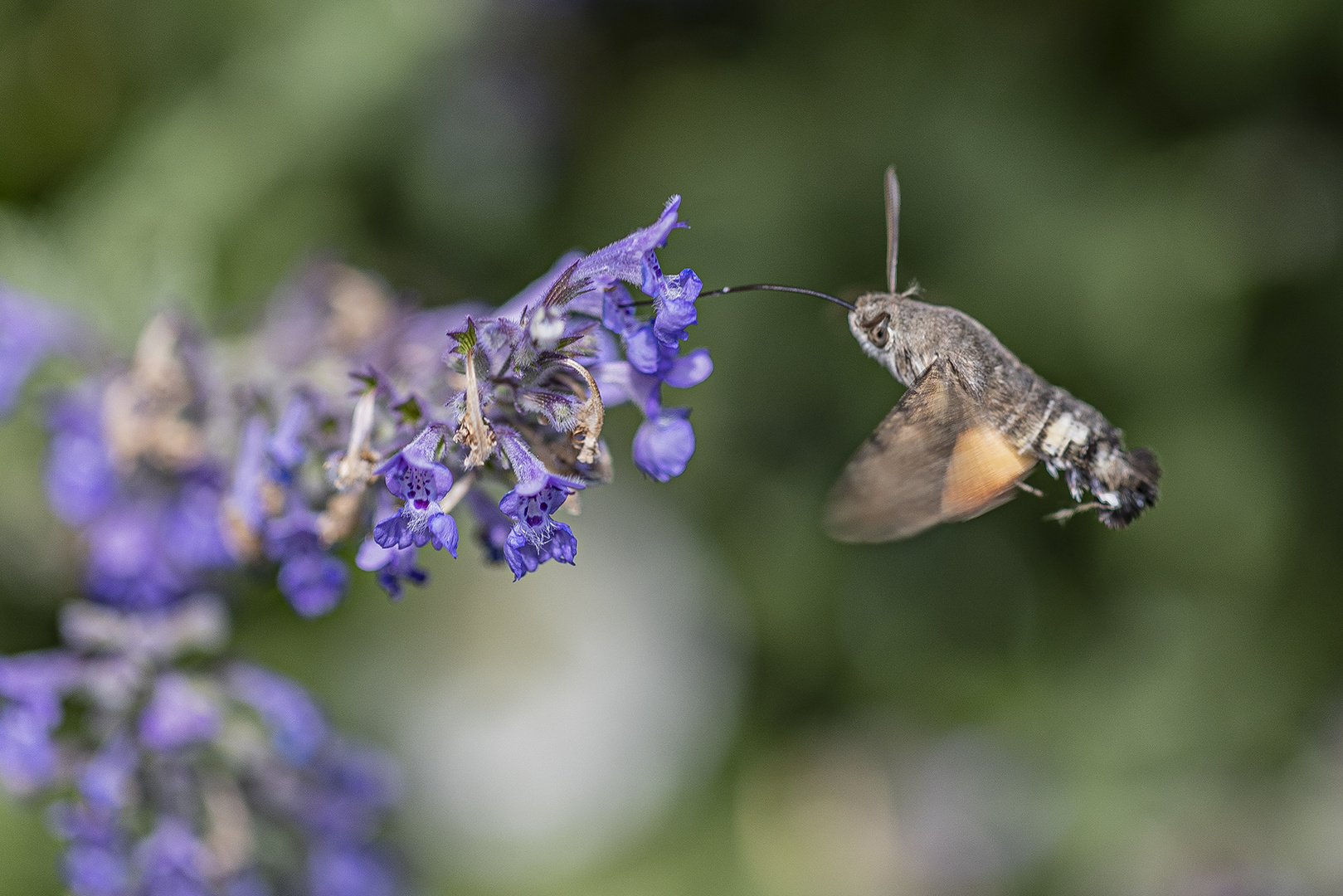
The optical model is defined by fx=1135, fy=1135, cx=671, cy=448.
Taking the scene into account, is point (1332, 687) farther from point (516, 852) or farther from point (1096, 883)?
point (516, 852)

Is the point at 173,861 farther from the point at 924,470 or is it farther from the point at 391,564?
the point at 924,470

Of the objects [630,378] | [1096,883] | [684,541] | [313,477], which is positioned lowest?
[1096,883]

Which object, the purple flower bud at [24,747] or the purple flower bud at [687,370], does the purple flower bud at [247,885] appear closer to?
the purple flower bud at [24,747]

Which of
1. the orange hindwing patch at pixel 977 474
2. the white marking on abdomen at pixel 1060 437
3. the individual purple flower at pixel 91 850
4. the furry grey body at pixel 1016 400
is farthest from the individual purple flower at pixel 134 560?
the white marking on abdomen at pixel 1060 437

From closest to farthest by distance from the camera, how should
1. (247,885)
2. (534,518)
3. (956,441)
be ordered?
(534,518), (956,441), (247,885)

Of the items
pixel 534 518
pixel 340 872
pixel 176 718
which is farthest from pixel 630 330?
pixel 340 872

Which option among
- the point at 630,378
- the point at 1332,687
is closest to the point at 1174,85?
the point at 1332,687
